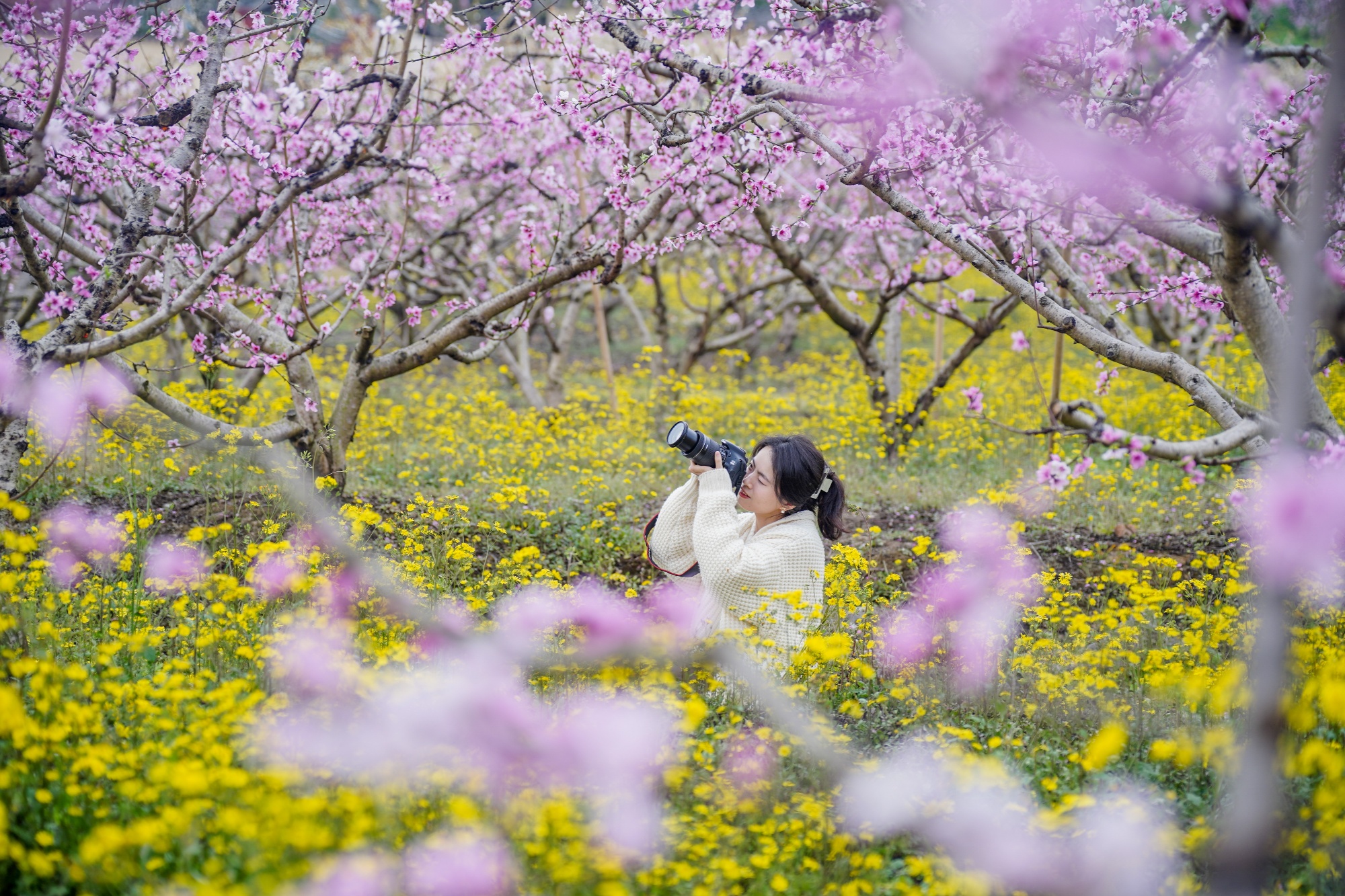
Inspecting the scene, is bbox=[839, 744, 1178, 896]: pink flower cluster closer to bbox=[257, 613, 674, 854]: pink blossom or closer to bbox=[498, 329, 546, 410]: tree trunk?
bbox=[257, 613, 674, 854]: pink blossom

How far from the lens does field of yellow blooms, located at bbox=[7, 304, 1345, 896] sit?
1.98 metres

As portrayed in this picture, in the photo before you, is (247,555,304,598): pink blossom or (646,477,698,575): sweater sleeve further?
(646,477,698,575): sweater sleeve

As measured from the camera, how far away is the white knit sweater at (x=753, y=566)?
333 cm

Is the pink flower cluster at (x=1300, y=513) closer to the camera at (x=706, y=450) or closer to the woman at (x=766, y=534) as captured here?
the woman at (x=766, y=534)

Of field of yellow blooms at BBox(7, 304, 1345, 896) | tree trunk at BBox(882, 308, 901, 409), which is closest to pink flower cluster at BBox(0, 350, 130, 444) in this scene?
field of yellow blooms at BBox(7, 304, 1345, 896)

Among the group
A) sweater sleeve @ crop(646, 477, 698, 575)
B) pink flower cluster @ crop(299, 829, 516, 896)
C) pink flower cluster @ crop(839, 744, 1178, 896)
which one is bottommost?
pink flower cluster @ crop(299, 829, 516, 896)

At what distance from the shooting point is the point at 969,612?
3.80m

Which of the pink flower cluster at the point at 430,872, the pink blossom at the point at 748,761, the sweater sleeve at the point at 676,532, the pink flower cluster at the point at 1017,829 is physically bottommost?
the pink flower cluster at the point at 430,872

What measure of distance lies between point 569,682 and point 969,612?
187 cm

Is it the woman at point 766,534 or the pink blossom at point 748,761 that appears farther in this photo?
the woman at point 766,534

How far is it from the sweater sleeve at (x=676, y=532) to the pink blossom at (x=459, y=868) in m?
1.92

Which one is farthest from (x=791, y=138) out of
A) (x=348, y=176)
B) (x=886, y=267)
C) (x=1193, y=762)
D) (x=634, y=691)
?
(x=348, y=176)

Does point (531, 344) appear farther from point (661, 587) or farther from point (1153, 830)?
point (1153, 830)

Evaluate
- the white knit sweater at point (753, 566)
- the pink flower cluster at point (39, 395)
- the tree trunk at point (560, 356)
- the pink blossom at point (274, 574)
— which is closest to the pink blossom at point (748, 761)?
the white knit sweater at point (753, 566)
